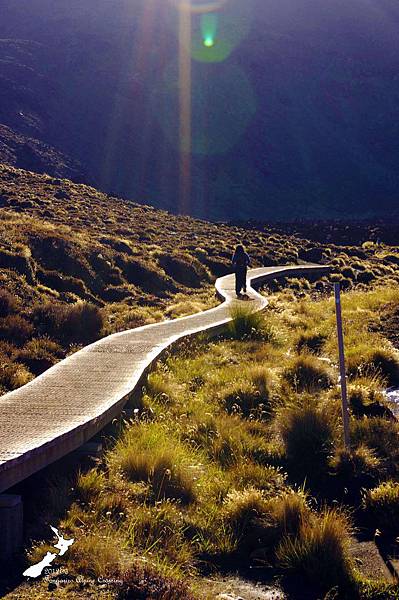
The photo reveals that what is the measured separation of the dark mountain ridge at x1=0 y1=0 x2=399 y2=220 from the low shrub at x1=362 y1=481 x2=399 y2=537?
61.9 meters

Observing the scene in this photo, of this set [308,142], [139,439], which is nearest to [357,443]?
[139,439]

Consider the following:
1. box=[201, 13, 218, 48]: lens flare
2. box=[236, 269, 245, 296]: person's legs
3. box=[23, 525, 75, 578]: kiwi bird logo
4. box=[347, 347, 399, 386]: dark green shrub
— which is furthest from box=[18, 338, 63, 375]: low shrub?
box=[201, 13, 218, 48]: lens flare

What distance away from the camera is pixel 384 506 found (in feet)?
17.9

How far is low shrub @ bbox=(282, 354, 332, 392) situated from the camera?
8.86 meters

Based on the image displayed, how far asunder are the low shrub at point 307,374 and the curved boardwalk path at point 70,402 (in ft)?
6.78

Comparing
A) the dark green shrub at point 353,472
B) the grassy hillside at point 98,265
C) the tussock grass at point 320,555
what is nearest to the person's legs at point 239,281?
the grassy hillside at point 98,265

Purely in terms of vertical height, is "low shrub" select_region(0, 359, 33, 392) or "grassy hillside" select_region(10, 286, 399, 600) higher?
"low shrub" select_region(0, 359, 33, 392)

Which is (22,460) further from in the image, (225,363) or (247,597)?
(225,363)

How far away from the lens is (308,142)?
102 metres

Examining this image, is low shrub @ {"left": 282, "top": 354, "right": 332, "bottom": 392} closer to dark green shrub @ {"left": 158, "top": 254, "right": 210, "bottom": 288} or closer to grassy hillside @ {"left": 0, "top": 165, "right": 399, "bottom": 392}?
grassy hillside @ {"left": 0, "top": 165, "right": 399, "bottom": 392}

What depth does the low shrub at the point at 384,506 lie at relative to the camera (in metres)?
5.28

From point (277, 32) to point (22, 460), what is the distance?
5216 inches

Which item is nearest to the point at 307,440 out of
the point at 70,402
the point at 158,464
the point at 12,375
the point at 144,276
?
the point at 158,464

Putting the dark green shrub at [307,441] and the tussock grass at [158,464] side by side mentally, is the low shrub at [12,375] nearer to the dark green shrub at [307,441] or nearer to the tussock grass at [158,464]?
the tussock grass at [158,464]
